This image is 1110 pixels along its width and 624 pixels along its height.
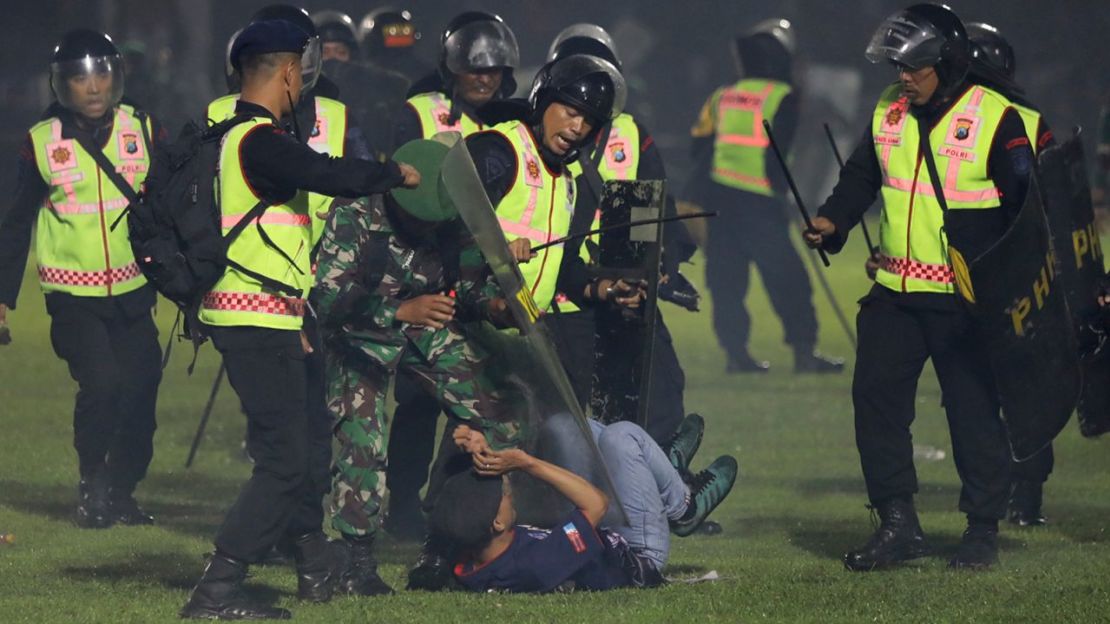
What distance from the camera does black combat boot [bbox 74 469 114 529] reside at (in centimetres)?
906

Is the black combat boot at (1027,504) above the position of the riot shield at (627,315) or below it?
below

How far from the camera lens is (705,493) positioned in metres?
8.13

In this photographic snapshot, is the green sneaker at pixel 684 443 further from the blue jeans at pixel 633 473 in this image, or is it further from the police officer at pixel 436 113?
the police officer at pixel 436 113

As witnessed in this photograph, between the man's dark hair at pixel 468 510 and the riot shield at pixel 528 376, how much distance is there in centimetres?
12

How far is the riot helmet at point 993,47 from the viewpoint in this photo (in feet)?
28.2

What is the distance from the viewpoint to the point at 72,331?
912cm

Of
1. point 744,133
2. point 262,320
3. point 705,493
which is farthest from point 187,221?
point 744,133

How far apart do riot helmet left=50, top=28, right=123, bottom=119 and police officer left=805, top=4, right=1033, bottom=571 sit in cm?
319

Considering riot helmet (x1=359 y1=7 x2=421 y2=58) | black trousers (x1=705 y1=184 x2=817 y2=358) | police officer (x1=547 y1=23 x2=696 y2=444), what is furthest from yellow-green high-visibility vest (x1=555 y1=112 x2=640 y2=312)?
black trousers (x1=705 y1=184 x2=817 y2=358)

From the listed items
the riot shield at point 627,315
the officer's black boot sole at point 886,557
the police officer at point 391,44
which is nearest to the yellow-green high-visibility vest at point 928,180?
the riot shield at point 627,315

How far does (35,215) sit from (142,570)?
2008 millimetres

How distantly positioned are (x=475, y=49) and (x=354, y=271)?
2.22m

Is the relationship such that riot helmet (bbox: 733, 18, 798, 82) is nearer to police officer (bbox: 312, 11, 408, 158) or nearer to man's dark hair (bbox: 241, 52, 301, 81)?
police officer (bbox: 312, 11, 408, 158)

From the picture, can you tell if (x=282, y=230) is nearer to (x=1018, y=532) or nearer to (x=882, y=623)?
(x=882, y=623)
